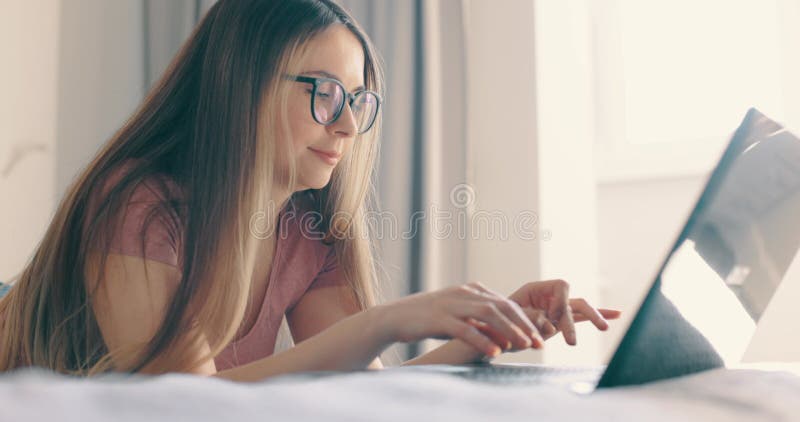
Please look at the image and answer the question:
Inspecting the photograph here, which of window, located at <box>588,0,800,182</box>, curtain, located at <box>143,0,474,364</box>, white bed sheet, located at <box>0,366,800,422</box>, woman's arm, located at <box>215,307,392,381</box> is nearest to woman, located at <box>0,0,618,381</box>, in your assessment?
woman's arm, located at <box>215,307,392,381</box>

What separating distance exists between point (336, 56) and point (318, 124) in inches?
4.4

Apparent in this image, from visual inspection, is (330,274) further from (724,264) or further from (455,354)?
(724,264)

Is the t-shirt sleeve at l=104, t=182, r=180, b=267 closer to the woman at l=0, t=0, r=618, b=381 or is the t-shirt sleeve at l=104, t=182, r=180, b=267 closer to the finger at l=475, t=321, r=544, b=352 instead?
the woman at l=0, t=0, r=618, b=381

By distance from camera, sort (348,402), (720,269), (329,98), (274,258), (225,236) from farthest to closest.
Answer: (274,258), (329,98), (225,236), (720,269), (348,402)

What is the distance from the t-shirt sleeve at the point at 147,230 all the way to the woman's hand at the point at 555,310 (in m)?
0.45

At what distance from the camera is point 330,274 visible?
4.25 feet

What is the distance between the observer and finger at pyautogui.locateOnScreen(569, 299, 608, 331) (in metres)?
0.85

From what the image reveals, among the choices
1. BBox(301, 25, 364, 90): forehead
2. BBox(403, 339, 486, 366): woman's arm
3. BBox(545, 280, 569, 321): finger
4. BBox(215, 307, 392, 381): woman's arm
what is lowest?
BBox(403, 339, 486, 366): woman's arm

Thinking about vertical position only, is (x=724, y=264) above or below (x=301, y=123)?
below

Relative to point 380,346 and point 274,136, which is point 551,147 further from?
point 380,346

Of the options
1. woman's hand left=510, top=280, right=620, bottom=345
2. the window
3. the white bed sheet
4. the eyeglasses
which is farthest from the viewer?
the window

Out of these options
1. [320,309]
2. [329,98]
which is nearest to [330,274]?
[320,309]

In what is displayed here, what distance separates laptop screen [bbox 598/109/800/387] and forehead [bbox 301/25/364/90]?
2.35ft

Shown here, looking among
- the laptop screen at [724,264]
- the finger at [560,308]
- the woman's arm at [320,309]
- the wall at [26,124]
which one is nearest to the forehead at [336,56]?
the woman's arm at [320,309]
